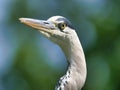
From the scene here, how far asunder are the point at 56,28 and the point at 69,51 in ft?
0.83

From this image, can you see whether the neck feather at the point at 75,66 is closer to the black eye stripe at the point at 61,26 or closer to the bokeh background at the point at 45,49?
the black eye stripe at the point at 61,26

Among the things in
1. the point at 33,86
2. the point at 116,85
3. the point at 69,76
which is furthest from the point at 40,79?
the point at 69,76

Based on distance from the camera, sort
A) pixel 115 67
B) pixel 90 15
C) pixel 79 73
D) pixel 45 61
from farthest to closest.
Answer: pixel 90 15 < pixel 45 61 < pixel 115 67 < pixel 79 73

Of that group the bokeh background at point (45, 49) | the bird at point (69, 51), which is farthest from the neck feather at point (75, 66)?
the bokeh background at point (45, 49)

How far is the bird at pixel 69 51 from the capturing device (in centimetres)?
480

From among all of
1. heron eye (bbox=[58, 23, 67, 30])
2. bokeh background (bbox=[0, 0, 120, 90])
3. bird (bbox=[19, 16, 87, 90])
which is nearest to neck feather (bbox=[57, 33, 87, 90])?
bird (bbox=[19, 16, 87, 90])

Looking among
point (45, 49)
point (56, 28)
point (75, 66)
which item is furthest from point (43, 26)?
point (45, 49)

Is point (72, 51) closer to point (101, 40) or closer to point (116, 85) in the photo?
point (116, 85)

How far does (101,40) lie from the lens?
1495 cm

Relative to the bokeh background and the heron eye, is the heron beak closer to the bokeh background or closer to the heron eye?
the heron eye

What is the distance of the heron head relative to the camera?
488cm

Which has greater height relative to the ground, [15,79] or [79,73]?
[79,73]

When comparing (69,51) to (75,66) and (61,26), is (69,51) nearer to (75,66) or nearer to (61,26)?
(75,66)

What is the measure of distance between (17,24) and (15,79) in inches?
59.7
